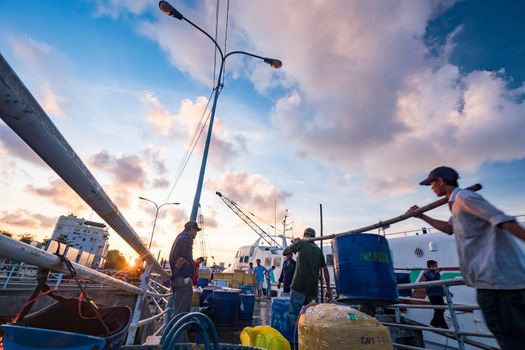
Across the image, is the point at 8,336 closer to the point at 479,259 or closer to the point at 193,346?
the point at 193,346

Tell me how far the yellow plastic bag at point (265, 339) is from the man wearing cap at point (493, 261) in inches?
79.9

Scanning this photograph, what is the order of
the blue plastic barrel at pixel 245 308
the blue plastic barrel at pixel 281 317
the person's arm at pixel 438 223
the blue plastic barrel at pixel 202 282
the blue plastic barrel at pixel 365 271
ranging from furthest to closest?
1. the blue plastic barrel at pixel 202 282
2. the blue plastic barrel at pixel 245 308
3. the blue plastic barrel at pixel 281 317
4. the blue plastic barrel at pixel 365 271
5. the person's arm at pixel 438 223

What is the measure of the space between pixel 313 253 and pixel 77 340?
383 cm

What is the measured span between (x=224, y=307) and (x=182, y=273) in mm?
2281

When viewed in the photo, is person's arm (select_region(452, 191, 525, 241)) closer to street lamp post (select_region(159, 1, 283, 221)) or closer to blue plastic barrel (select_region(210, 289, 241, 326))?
blue plastic barrel (select_region(210, 289, 241, 326))

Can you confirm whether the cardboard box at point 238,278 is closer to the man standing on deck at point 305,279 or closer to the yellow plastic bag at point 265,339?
the man standing on deck at point 305,279

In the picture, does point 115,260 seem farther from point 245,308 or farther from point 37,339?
point 37,339

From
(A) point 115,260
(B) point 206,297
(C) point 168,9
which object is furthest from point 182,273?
(A) point 115,260

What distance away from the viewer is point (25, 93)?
0.78 meters

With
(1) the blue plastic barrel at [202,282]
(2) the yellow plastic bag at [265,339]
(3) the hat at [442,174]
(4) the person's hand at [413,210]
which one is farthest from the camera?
(1) the blue plastic barrel at [202,282]

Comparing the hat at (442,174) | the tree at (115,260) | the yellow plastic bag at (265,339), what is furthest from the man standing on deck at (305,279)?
the tree at (115,260)

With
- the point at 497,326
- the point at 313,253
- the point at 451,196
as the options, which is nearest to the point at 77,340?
the point at 497,326

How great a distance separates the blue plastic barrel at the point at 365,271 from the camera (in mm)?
3406

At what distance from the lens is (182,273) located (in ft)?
13.9
